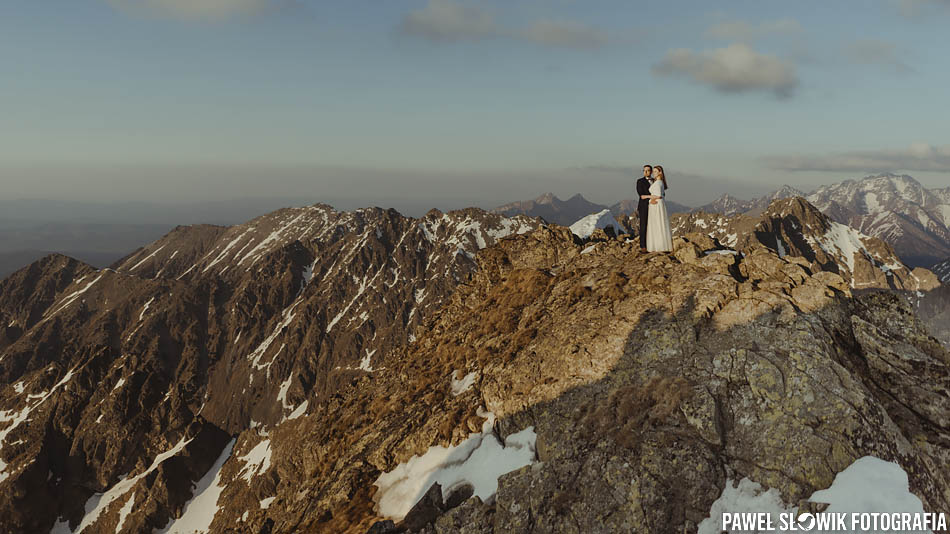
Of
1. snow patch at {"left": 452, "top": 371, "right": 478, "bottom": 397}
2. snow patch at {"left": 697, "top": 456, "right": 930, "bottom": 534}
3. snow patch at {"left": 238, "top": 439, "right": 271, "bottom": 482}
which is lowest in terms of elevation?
snow patch at {"left": 238, "top": 439, "right": 271, "bottom": 482}

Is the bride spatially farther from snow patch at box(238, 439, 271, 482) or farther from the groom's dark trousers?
snow patch at box(238, 439, 271, 482)

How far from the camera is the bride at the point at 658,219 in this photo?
2344cm

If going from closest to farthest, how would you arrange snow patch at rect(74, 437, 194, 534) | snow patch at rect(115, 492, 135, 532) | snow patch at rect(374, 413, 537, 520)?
snow patch at rect(374, 413, 537, 520) → snow patch at rect(115, 492, 135, 532) → snow patch at rect(74, 437, 194, 534)

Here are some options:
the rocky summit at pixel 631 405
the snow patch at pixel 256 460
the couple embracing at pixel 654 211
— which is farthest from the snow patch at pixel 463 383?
the snow patch at pixel 256 460

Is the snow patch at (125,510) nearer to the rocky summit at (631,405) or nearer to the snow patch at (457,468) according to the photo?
the rocky summit at (631,405)

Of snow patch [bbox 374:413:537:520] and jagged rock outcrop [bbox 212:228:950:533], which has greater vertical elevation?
jagged rock outcrop [bbox 212:228:950:533]

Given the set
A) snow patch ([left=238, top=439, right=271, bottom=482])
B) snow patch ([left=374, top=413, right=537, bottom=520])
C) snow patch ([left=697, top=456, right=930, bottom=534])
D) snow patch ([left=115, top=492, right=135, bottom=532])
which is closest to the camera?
snow patch ([left=697, top=456, right=930, bottom=534])

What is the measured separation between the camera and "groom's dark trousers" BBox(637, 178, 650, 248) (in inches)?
953

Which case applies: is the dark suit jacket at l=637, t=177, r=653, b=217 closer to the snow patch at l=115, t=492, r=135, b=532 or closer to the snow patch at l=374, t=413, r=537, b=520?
the snow patch at l=374, t=413, r=537, b=520

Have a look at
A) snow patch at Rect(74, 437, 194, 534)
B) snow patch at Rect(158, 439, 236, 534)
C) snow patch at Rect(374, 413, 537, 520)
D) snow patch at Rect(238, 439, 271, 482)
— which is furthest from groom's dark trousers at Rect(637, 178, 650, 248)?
snow patch at Rect(74, 437, 194, 534)

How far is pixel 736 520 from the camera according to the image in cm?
1220

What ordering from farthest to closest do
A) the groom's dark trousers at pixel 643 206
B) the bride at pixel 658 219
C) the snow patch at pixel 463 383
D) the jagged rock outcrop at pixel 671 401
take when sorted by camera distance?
the groom's dark trousers at pixel 643 206
the bride at pixel 658 219
the snow patch at pixel 463 383
the jagged rock outcrop at pixel 671 401

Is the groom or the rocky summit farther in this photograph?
the groom

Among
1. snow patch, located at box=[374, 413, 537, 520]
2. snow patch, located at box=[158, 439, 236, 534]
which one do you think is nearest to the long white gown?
snow patch, located at box=[374, 413, 537, 520]
